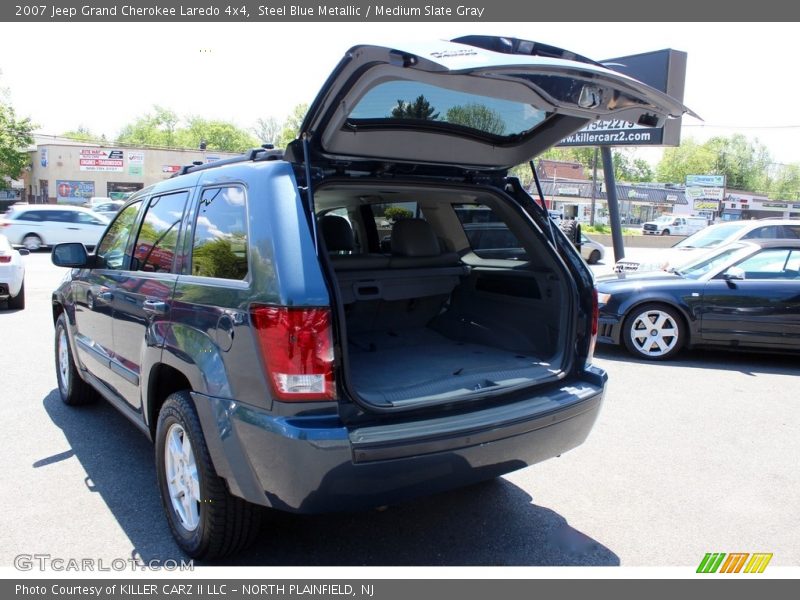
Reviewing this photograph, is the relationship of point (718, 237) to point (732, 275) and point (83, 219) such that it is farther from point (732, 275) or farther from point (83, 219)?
point (83, 219)

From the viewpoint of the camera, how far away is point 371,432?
254cm

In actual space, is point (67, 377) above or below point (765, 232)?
below

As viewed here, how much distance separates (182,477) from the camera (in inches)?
121

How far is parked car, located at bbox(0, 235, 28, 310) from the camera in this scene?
965cm

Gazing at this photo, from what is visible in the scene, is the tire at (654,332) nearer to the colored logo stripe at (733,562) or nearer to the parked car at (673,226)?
the colored logo stripe at (733,562)

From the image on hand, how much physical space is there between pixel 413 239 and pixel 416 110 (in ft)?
4.76

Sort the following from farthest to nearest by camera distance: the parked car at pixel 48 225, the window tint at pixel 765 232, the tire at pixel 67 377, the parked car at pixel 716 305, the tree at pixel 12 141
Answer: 1. the tree at pixel 12 141
2. the parked car at pixel 48 225
3. the window tint at pixel 765 232
4. the parked car at pixel 716 305
5. the tire at pixel 67 377

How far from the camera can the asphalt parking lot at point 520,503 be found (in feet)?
10.3

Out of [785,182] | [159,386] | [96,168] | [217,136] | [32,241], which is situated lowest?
[32,241]

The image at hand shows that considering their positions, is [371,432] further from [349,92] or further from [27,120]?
[27,120]

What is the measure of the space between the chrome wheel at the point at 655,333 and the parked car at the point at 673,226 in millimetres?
43987

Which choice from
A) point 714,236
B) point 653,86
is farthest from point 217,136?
point 714,236

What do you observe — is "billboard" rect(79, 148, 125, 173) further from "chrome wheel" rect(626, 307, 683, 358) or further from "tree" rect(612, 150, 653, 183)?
"tree" rect(612, 150, 653, 183)

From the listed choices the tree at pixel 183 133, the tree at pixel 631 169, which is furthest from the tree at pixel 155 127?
the tree at pixel 631 169
